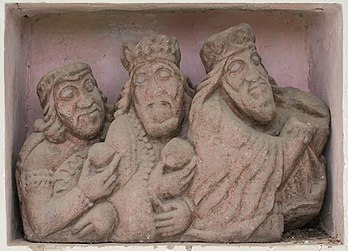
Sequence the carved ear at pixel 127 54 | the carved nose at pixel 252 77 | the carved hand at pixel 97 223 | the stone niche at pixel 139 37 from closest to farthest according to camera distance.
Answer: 1. the carved hand at pixel 97 223
2. the carved nose at pixel 252 77
3. the carved ear at pixel 127 54
4. the stone niche at pixel 139 37

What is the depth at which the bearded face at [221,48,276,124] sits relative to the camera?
3510 millimetres

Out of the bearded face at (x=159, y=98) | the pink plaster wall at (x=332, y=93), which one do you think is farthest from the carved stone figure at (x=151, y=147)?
the pink plaster wall at (x=332, y=93)

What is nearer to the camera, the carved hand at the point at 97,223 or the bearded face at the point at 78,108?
the carved hand at the point at 97,223

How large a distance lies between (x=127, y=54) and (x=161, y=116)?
0.29 metres

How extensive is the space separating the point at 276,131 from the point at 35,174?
2.80 feet

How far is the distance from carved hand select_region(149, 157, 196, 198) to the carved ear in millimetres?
429

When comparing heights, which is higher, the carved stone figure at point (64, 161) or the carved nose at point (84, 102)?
the carved nose at point (84, 102)

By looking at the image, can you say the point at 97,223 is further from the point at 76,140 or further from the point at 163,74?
the point at 163,74

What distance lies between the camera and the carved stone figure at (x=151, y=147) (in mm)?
3436

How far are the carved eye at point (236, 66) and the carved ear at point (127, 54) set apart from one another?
14.1 inches

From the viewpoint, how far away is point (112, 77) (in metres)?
3.89

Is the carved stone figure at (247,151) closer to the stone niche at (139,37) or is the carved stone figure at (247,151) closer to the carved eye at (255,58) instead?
the carved eye at (255,58)

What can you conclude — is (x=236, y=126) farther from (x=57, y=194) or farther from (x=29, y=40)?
(x=29, y=40)

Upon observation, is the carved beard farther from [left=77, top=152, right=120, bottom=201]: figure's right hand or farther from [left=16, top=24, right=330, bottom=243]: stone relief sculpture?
[left=77, top=152, right=120, bottom=201]: figure's right hand
